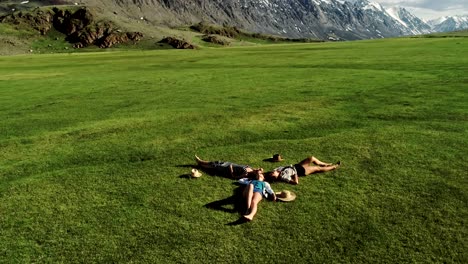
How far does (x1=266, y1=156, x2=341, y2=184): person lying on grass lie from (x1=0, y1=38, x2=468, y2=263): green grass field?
27 cm

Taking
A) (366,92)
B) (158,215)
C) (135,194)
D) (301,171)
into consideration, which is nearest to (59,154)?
(135,194)

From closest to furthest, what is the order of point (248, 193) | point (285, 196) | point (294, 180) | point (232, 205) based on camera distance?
1. point (248, 193)
2. point (232, 205)
3. point (285, 196)
4. point (294, 180)

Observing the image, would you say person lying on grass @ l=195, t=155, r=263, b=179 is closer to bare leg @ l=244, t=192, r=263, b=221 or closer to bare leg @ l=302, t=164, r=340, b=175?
bare leg @ l=244, t=192, r=263, b=221

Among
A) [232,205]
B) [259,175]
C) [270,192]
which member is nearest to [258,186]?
[270,192]

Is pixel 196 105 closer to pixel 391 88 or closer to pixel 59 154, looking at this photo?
pixel 59 154

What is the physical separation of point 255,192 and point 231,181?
6.55 feet

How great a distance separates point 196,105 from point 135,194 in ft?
49.4

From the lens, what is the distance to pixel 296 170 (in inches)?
591

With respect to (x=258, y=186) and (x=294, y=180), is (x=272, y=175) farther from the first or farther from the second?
(x=258, y=186)

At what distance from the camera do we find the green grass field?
10812 mm

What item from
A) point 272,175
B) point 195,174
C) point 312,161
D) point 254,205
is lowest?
point 195,174

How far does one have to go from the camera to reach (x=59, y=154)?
59.9ft

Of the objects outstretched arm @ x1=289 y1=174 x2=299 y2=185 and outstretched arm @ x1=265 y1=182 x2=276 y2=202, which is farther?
outstretched arm @ x1=289 y1=174 x2=299 y2=185

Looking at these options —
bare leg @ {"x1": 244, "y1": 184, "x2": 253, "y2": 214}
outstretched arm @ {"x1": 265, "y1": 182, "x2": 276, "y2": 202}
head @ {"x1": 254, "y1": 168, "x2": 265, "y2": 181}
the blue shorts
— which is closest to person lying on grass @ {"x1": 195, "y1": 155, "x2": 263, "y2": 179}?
head @ {"x1": 254, "y1": 168, "x2": 265, "y2": 181}
